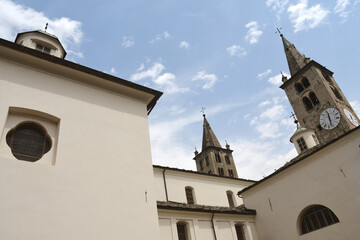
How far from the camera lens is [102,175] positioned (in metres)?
7.55

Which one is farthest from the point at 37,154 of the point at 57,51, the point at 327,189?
the point at 327,189

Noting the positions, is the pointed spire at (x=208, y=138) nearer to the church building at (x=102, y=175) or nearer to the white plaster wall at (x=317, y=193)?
the church building at (x=102, y=175)

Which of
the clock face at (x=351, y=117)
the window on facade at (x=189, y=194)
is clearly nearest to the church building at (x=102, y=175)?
the window on facade at (x=189, y=194)

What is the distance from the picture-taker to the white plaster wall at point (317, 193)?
11.4 metres

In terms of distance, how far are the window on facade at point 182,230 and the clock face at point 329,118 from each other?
66.3 ft

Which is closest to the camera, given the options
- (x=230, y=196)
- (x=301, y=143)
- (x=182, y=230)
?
(x=182, y=230)

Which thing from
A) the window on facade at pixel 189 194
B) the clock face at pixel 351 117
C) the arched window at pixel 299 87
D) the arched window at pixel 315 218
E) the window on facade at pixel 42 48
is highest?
the arched window at pixel 299 87

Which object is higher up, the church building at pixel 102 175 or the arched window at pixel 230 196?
the arched window at pixel 230 196

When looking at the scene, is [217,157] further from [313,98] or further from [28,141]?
[28,141]

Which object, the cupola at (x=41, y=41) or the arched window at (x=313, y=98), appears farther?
the arched window at (x=313, y=98)

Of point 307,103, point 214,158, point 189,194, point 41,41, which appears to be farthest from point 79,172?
point 214,158

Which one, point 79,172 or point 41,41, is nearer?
point 79,172

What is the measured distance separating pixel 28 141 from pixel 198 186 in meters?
15.7

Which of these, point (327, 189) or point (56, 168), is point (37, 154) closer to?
point (56, 168)
